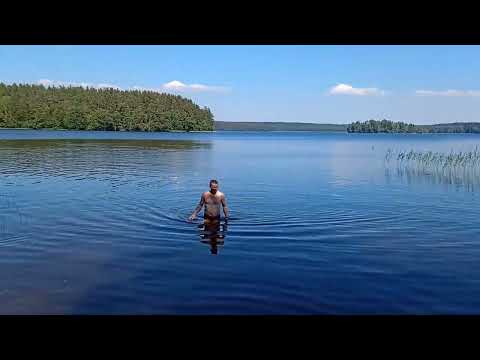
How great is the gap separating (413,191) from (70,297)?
2230 centimetres

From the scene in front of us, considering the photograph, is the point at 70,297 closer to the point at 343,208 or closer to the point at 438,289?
the point at 438,289

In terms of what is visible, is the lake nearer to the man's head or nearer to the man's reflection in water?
the man's reflection in water

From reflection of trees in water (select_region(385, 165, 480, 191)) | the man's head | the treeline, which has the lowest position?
reflection of trees in water (select_region(385, 165, 480, 191))

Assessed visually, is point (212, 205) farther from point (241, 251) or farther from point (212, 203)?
point (241, 251)

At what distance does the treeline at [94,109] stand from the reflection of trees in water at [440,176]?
129 m

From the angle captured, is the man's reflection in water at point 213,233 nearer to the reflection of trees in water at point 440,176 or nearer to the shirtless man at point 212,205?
the shirtless man at point 212,205

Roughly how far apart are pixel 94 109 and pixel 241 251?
14892 centimetres

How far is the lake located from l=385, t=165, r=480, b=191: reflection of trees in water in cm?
377

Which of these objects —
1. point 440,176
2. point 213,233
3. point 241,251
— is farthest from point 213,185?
point 440,176

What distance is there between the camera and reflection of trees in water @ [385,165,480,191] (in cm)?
2954

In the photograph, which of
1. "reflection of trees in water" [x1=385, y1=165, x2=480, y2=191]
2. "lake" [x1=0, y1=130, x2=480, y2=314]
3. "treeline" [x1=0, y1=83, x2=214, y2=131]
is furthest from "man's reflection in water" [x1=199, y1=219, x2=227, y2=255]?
"treeline" [x1=0, y1=83, x2=214, y2=131]
